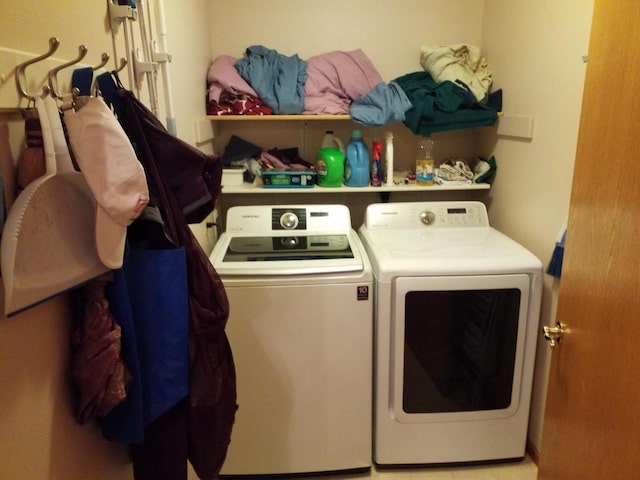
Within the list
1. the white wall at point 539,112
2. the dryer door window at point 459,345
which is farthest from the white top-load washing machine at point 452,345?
the white wall at point 539,112

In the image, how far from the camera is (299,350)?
71.9 inches

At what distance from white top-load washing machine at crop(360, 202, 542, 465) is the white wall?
11 cm

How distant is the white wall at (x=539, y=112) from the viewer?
5.72 feet

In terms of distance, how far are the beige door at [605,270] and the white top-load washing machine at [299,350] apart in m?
0.78

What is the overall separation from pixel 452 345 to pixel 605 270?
959 millimetres

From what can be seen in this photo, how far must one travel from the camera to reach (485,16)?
2.48m

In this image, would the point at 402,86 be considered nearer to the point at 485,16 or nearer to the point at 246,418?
the point at 485,16

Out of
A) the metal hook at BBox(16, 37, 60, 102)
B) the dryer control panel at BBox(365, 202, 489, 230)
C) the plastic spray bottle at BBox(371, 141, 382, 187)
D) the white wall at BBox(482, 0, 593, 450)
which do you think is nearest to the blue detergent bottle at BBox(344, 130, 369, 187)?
the plastic spray bottle at BBox(371, 141, 382, 187)

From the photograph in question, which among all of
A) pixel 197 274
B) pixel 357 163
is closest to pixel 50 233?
pixel 197 274

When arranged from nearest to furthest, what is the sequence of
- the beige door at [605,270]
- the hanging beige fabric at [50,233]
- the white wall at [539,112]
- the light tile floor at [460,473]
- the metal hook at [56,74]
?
the hanging beige fabric at [50,233] < the metal hook at [56,74] < the beige door at [605,270] < the white wall at [539,112] < the light tile floor at [460,473]

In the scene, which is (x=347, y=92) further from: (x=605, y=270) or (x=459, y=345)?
(x=605, y=270)

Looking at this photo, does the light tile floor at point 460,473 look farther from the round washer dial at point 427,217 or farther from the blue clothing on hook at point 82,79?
the blue clothing on hook at point 82,79

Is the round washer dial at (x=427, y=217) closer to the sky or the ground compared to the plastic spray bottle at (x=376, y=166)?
closer to the ground

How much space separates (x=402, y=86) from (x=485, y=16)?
625mm
